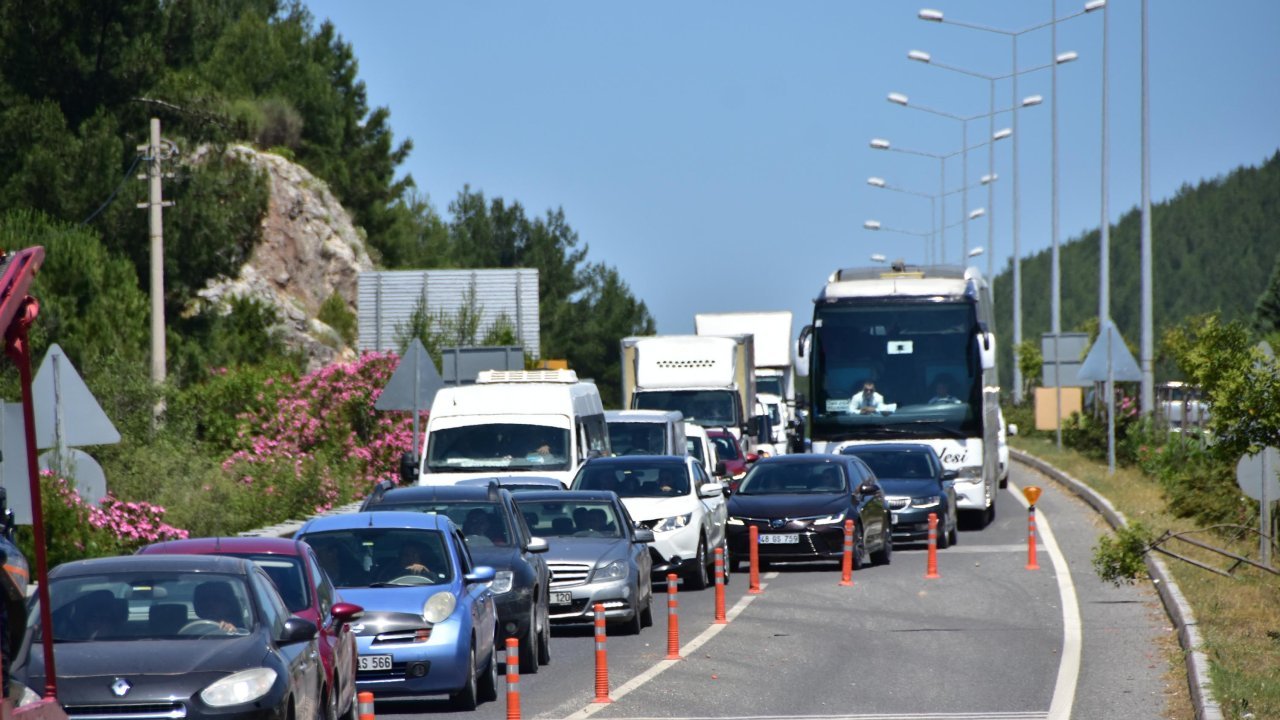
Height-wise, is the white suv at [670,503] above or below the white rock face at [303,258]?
below

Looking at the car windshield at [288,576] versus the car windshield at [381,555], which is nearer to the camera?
the car windshield at [288,576]

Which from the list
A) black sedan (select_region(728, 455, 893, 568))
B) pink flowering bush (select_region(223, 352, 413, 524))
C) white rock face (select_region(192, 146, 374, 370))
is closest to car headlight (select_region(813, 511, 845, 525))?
black sedan (select_region(728, 455, 893, 568))

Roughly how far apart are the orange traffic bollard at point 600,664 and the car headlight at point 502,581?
76.2 inches

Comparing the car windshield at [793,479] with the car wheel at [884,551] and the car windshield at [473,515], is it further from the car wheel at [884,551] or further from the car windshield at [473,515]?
the car windshield at [473,515]

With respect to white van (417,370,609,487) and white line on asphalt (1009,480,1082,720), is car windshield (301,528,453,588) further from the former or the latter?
white van (417,370,609,487)

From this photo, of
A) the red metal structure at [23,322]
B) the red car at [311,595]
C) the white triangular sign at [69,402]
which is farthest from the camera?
the white triangular sign at [69,402]

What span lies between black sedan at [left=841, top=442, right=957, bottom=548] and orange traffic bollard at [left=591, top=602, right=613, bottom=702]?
1571 centimetres

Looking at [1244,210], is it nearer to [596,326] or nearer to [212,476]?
[596,326]

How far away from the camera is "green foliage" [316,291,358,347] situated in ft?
224

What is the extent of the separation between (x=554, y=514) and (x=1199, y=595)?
6.41 metres

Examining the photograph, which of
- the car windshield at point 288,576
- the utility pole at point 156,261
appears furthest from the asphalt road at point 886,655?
the utility pole at point 156,261

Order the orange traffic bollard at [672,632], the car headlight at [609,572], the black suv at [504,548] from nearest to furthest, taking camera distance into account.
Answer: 1. the black suv at [504,548]
2. the orange traffic bollard at [672,632]
3. the car headlight at [609,572]

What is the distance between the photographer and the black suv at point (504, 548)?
16.4 metres

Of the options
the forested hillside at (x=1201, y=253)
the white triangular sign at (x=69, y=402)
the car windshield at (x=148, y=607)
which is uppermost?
the forested hillside at (x=1201, y=253)
